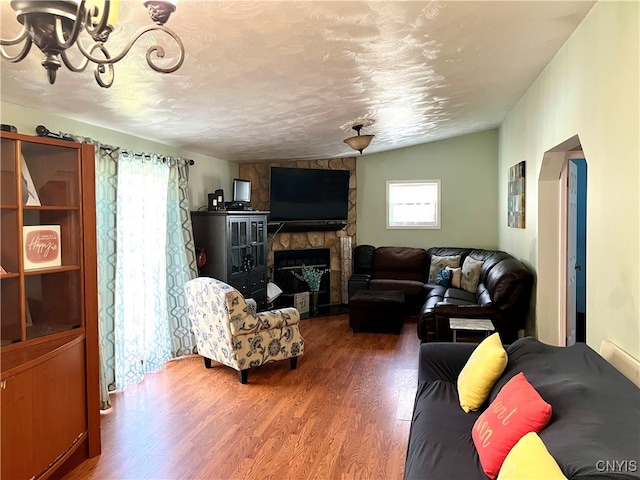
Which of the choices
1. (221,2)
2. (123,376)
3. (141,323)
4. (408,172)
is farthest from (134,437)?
(408,172)

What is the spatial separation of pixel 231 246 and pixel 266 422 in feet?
7.74

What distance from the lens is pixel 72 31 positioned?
1258 mm

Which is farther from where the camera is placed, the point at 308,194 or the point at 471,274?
the point at 308,194

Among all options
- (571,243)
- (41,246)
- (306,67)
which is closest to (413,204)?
(571,243)

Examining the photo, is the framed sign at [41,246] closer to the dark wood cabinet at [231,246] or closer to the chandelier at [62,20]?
the chandelier at [62,20]

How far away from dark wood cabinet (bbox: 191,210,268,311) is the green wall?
223cm

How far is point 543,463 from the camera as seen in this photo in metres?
1.30

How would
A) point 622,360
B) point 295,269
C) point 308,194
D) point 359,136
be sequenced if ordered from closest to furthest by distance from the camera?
point 622,360, point 359,136, point 308,194, point 295,269

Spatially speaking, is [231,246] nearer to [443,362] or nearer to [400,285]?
[400,285]

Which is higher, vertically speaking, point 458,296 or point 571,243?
point 571,243

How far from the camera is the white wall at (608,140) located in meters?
2.00

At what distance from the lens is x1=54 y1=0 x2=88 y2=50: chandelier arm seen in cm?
117

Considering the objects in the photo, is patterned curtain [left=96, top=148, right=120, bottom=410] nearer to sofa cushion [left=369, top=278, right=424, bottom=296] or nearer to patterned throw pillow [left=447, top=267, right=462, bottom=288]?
sofa cushion [left=369, top=278, right=424, bottom=296]

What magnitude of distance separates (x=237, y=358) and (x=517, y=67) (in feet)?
11.0
